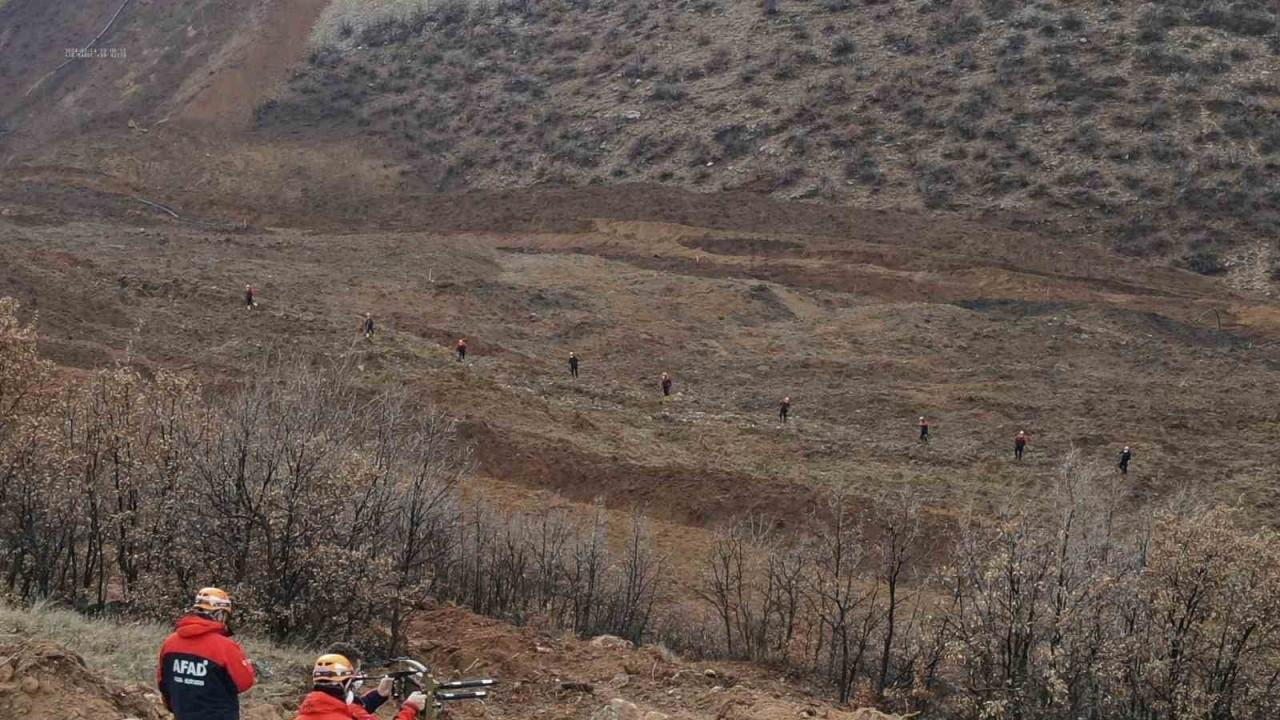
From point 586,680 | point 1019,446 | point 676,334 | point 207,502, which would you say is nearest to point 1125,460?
point 1019,446

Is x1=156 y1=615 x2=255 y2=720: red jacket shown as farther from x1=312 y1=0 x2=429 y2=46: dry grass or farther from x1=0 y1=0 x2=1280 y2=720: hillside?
x1=312 y1=0 x2=429 y2=46: dry grass

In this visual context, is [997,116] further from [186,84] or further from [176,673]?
[176,673]

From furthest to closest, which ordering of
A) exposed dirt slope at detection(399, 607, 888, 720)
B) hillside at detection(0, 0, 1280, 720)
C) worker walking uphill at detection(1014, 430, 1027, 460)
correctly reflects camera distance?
worker walking uphill at detection(1014, 430, 1027, 460)
hillside at detection(0, 0, 1280, 720)
exposed dirt slope at detection(399, 607, 888, 720)

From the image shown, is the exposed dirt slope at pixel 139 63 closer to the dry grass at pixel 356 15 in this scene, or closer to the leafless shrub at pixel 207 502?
the dry grass at pixel 356 15

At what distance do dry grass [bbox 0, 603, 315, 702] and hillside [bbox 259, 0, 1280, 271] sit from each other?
134ft

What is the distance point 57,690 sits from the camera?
930cm

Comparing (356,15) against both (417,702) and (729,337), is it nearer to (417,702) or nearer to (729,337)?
(729,337)

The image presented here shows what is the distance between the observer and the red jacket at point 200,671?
24.6ft

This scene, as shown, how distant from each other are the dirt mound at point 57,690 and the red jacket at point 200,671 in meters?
2.11

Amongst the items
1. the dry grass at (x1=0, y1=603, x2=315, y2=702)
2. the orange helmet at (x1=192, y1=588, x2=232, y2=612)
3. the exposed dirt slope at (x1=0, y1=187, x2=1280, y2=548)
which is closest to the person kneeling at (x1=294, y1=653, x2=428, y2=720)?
the orange helmet at (x1=192, y1=588, x2=232, y2=612)

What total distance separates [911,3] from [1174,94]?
1443 cm

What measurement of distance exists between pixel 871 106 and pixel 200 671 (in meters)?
51.6

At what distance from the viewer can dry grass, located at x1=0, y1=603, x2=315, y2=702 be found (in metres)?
11.1

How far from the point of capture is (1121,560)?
57.3 feet
